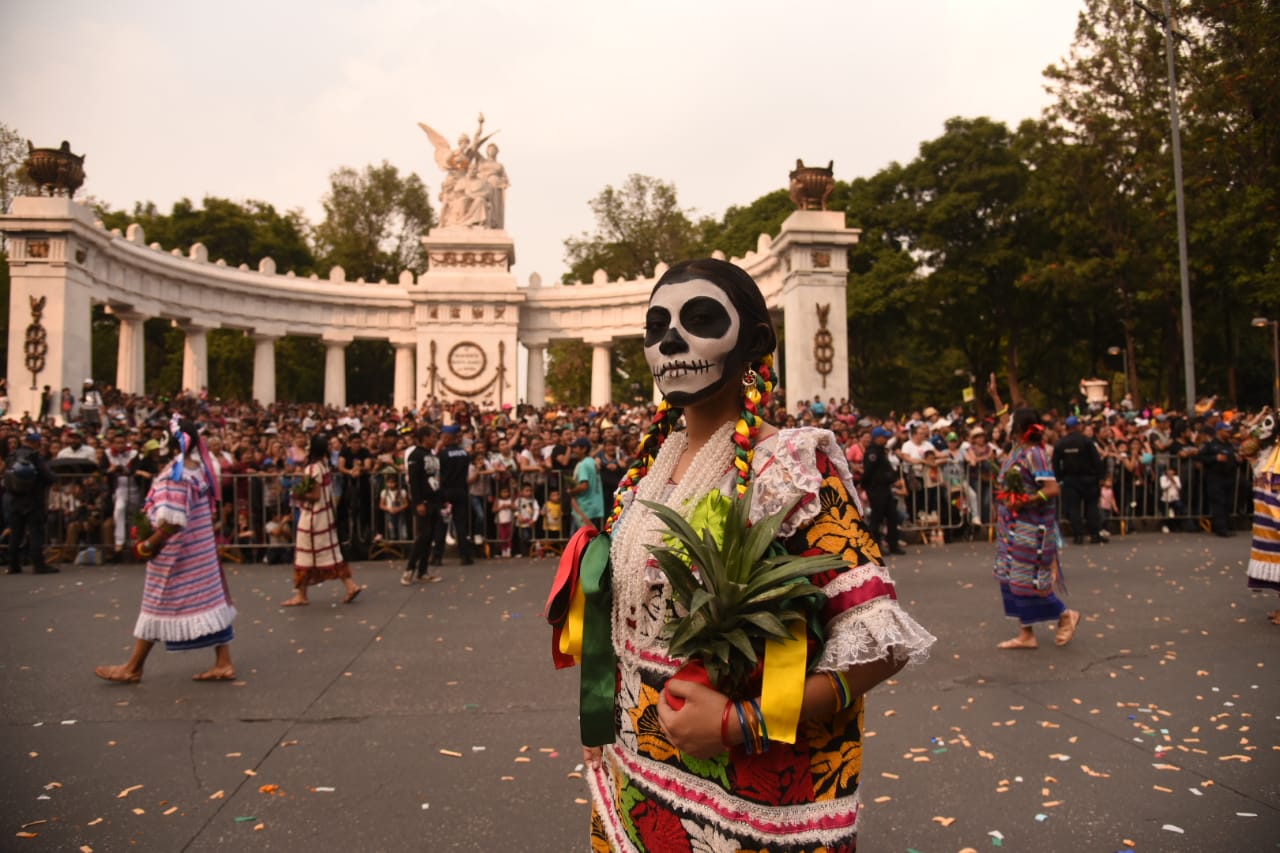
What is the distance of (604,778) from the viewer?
2.25m

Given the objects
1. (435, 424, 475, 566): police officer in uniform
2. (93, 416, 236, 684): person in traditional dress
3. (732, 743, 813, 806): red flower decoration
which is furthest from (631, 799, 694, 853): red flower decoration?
(435, 424, 475, 566): police officer in uniform

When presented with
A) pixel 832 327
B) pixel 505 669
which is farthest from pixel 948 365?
pixel 505 669

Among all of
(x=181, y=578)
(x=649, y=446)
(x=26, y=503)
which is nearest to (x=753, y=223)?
(x=26, y=503)

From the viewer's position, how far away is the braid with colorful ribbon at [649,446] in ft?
7.91

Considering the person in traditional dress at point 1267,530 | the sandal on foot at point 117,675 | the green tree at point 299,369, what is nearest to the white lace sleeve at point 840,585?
the sandal on foot at point 117,675

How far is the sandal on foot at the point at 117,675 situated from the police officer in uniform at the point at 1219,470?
47.4ft

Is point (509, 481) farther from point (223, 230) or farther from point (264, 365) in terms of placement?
point (223, 230)

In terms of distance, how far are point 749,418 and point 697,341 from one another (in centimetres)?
24

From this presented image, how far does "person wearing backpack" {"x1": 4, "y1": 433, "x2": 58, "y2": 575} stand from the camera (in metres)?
11.2

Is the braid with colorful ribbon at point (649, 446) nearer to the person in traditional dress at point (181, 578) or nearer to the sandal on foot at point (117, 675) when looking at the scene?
the person in traditional dress at point (181, 578)

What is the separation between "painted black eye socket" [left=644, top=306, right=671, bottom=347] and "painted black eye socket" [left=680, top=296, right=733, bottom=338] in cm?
7

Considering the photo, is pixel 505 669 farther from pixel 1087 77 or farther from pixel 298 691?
pixel 1087 77

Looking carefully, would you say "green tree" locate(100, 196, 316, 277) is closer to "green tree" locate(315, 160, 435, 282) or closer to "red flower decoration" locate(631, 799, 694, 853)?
"green tree" locate(315, 160, 435, 282)

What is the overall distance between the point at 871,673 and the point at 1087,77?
31.3m
